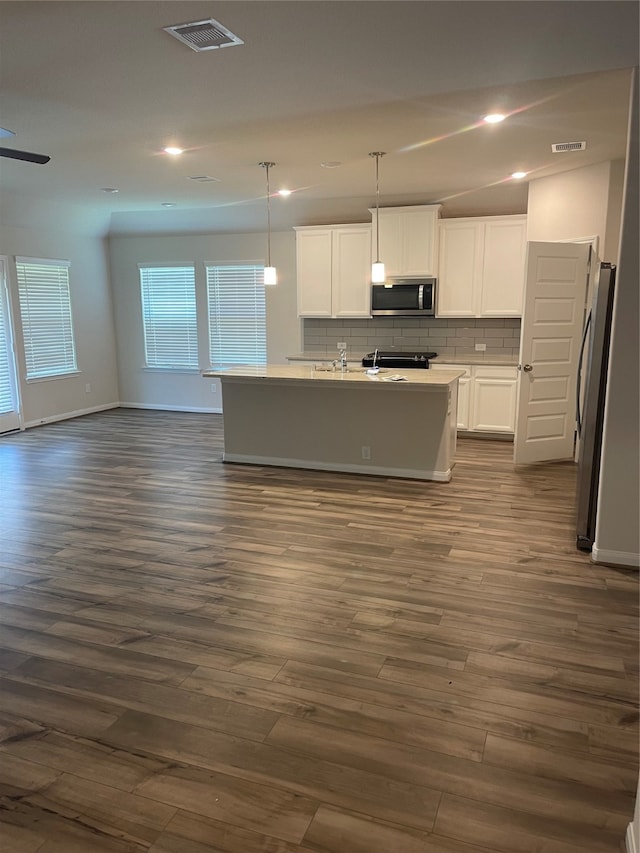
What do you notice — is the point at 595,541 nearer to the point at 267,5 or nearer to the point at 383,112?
the point at 383,112

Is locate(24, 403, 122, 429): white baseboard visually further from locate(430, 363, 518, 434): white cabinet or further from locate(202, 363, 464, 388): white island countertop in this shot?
locate(430, 363, 518, 434): white cabinet

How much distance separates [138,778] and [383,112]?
13.0 feet

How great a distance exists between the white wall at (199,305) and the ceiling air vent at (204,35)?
17.7 ft

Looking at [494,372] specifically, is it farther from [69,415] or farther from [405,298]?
[69,415]

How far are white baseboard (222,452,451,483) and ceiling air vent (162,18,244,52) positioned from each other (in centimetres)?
377

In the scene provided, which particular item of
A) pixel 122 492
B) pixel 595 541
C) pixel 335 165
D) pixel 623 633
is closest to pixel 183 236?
pixel 335 165

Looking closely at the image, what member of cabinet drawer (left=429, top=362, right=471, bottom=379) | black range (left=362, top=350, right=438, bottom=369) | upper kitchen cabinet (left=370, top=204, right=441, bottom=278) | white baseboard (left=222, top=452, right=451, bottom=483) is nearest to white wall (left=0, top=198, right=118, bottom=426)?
white baseboard (left=222, top=452, right=451, bottom=483)

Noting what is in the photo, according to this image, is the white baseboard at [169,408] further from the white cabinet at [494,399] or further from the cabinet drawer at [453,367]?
the white cabinet at [494,399]

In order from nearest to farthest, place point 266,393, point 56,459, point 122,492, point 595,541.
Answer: point 595,541, point 122,492, point 266,393, point 56,459

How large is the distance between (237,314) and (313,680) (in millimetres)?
6926

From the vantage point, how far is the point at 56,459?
21.7ft

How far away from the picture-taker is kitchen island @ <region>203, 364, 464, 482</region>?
18.1 ft

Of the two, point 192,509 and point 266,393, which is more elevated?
point 266,393

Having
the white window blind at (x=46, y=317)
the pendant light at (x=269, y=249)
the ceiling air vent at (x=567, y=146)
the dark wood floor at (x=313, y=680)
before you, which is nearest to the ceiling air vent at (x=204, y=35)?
the pendant light at (x=269, y=249)
